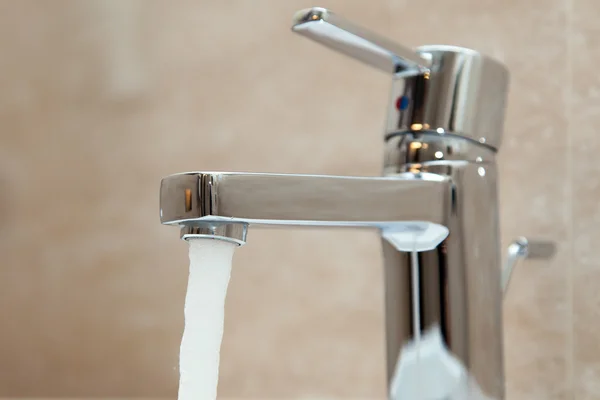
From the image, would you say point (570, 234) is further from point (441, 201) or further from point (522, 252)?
point (441, 201)

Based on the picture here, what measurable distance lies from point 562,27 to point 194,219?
365 millimetres

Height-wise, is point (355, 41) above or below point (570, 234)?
above

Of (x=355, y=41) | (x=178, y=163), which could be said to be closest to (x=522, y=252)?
(x=355, y=41)

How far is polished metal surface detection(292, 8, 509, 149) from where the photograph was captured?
414 mm

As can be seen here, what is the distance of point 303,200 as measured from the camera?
14.1 inches

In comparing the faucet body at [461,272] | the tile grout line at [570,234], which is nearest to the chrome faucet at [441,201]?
the faucet body at [461,272]

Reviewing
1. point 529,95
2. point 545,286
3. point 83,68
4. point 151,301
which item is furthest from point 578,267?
point 83,68

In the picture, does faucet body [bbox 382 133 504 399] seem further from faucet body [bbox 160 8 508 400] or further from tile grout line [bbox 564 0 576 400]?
tile grout line [bbox 564 0 576 400]

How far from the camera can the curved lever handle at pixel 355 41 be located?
36 centimetres

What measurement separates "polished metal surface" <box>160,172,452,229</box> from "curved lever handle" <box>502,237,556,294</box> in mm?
120

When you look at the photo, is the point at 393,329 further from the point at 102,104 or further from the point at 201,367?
the point at 102,104

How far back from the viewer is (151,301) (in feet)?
2.64

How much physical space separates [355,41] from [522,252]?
Answer: 21 centimetres

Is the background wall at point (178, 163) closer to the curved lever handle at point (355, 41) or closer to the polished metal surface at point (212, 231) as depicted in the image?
the curved lever handle at point (355, 41)
